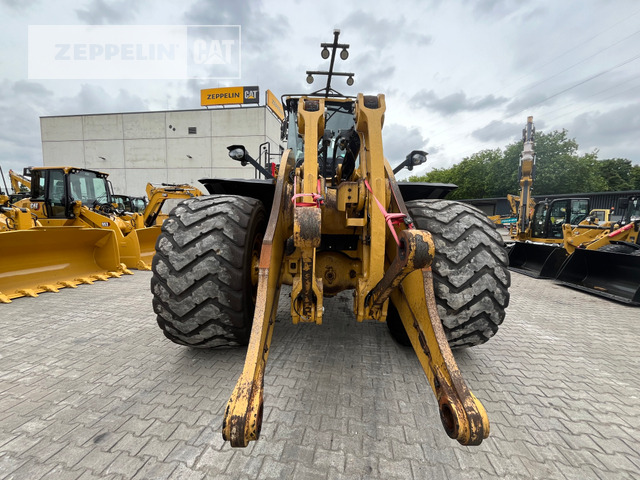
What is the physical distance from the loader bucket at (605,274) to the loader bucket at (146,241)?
29.5 feet

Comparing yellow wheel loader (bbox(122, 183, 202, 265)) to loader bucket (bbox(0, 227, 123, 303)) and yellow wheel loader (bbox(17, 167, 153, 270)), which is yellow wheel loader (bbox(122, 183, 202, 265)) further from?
loader bucket (bbox(0, 227, 123, 303))

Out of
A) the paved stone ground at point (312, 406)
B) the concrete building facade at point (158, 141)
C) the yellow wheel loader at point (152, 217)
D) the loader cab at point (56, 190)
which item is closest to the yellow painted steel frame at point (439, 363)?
the paved stone ground at point (312, 406)

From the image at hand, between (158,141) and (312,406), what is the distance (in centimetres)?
2802

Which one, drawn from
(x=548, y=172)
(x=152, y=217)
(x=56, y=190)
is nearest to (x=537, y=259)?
(x=152, y=217)

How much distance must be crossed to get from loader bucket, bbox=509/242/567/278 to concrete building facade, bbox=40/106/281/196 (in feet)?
67.0

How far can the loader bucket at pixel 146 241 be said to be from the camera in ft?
23.3

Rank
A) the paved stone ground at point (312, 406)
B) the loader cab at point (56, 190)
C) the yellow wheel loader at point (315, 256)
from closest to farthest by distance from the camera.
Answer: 1. the paved stone ground at point (312, 406)
2. the yellow wheel loader at point (315, 256)
3. the loader cab at point (56, 190)

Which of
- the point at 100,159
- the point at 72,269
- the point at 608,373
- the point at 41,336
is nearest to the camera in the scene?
the point at 608,373

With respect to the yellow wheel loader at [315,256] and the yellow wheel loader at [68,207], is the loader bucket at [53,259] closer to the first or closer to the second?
the yellow wheel loader at [68,207]

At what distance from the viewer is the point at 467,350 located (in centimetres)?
269

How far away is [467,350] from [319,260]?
1.61 meters

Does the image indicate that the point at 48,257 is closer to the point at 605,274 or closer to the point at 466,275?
the point at 466,275

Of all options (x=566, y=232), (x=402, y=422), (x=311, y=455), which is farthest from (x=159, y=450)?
(x=566, y=232)

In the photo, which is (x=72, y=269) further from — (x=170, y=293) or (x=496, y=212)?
(x=496, y=212)
